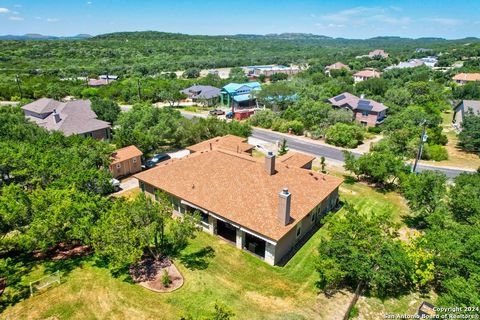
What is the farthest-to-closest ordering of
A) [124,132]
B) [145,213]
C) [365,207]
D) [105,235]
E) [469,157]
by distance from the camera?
[469,157] → [124,132] → [365,207] → [145,213] → [105,235]

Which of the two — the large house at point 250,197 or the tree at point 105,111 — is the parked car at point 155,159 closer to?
the large house at point 250,197

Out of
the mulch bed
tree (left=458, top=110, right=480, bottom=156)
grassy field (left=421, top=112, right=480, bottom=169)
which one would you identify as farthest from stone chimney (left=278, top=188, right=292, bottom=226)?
tree (left=458, top=110, right=480, bottom=156)

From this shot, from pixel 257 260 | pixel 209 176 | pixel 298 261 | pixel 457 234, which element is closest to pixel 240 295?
pixel 257 260

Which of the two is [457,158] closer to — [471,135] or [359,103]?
[471,135]

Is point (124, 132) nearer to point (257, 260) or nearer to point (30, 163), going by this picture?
point (30, 163)

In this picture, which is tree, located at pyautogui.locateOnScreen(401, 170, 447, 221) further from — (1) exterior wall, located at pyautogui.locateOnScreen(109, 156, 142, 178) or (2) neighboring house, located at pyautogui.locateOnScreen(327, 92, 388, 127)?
(2) neighboring house, located at pyautogui.locateOnScreen(327, 92, 388, 127)

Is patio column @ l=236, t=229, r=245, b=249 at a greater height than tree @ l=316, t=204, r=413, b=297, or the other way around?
tree @ l=316, t=204, r=413, b=297
